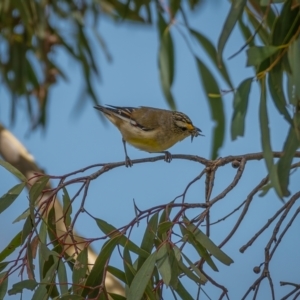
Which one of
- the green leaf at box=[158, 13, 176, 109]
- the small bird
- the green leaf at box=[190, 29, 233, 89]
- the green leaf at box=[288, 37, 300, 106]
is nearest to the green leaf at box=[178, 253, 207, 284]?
the green leaf at box=[288, 37, 300, 106]

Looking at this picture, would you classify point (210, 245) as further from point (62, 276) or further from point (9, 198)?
point (9, 198)

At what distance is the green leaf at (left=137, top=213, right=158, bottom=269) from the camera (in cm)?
160

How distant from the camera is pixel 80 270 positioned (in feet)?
5.24

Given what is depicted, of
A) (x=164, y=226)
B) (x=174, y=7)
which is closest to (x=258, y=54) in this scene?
(x=164, y=226)

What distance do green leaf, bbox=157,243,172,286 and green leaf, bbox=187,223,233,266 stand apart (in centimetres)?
7

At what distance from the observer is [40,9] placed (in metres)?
3.20

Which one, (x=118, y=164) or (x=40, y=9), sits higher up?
(x=40, y=9)

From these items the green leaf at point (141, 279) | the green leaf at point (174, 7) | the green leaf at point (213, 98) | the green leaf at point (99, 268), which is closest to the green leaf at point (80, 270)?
the green leaf at point (99, 268)

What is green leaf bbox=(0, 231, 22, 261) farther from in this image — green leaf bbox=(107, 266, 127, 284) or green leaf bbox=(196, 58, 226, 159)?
green leaf bbox=(196, 58, 226, 159)

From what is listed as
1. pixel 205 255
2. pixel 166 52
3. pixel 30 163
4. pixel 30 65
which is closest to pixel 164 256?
pixel 205 255

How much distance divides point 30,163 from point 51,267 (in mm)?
1273

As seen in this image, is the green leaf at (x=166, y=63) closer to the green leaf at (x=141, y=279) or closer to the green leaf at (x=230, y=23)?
the green leaf at (x=230, y=23)

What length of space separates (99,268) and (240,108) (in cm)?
40

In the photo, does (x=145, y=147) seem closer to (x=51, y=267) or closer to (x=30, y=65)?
(x=51, y=267)
